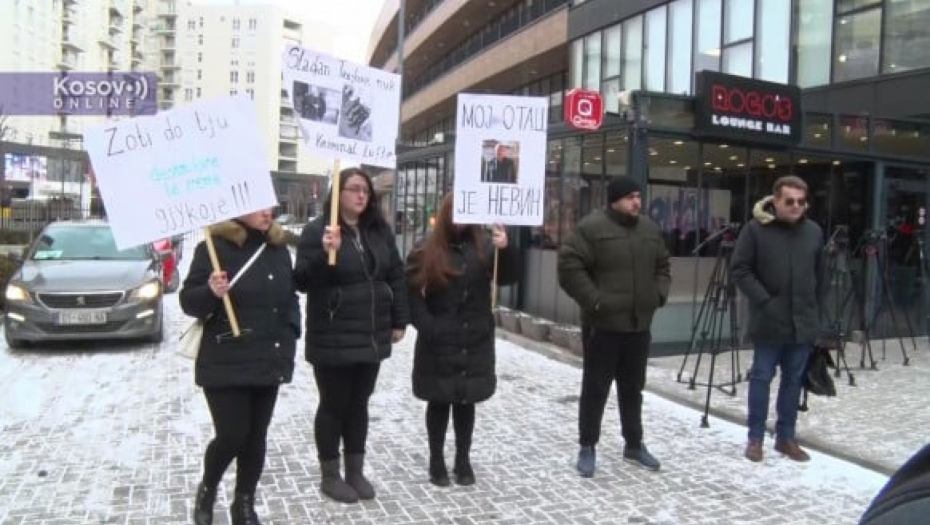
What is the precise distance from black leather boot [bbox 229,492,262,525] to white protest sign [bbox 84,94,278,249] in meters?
1.44

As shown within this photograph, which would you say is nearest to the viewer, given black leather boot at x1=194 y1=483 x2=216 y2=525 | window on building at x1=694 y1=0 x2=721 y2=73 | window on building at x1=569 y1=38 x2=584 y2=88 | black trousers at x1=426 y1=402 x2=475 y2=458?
black leather boot at x1=194 y1=483 x2=216 y2=525

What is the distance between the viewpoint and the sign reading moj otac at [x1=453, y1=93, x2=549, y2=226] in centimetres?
554

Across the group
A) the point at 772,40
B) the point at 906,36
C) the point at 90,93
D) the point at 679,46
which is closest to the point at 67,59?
the point at 90,93

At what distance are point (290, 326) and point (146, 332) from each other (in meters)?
6.20

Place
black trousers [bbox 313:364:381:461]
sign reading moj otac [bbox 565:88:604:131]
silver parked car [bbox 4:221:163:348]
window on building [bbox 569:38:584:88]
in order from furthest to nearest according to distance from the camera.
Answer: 1. window on building [bbox 569:38:584:88]
2. sign reading moj otac [bbox 565:88:604:131]
3. silver parked car [bbox 4:221:163:348]
4. black trousers [bbox 313:364:381:461]

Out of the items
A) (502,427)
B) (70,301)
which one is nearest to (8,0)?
(70,301)

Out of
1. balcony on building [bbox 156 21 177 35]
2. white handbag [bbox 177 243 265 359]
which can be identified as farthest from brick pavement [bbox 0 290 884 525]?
balcony on building [bbox 156 21 177 35]

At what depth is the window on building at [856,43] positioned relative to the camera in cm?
1473

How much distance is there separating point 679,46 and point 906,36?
228 inches

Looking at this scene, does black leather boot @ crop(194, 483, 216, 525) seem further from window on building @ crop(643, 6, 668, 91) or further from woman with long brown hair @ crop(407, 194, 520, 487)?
window on building @ crop(643, 6, 668, 91)

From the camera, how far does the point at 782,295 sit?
599 cm

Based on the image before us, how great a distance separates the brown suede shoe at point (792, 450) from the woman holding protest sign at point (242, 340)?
12.3ft

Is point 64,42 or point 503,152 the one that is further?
point 64,42

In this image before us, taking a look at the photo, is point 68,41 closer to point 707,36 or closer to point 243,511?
point 707,36
